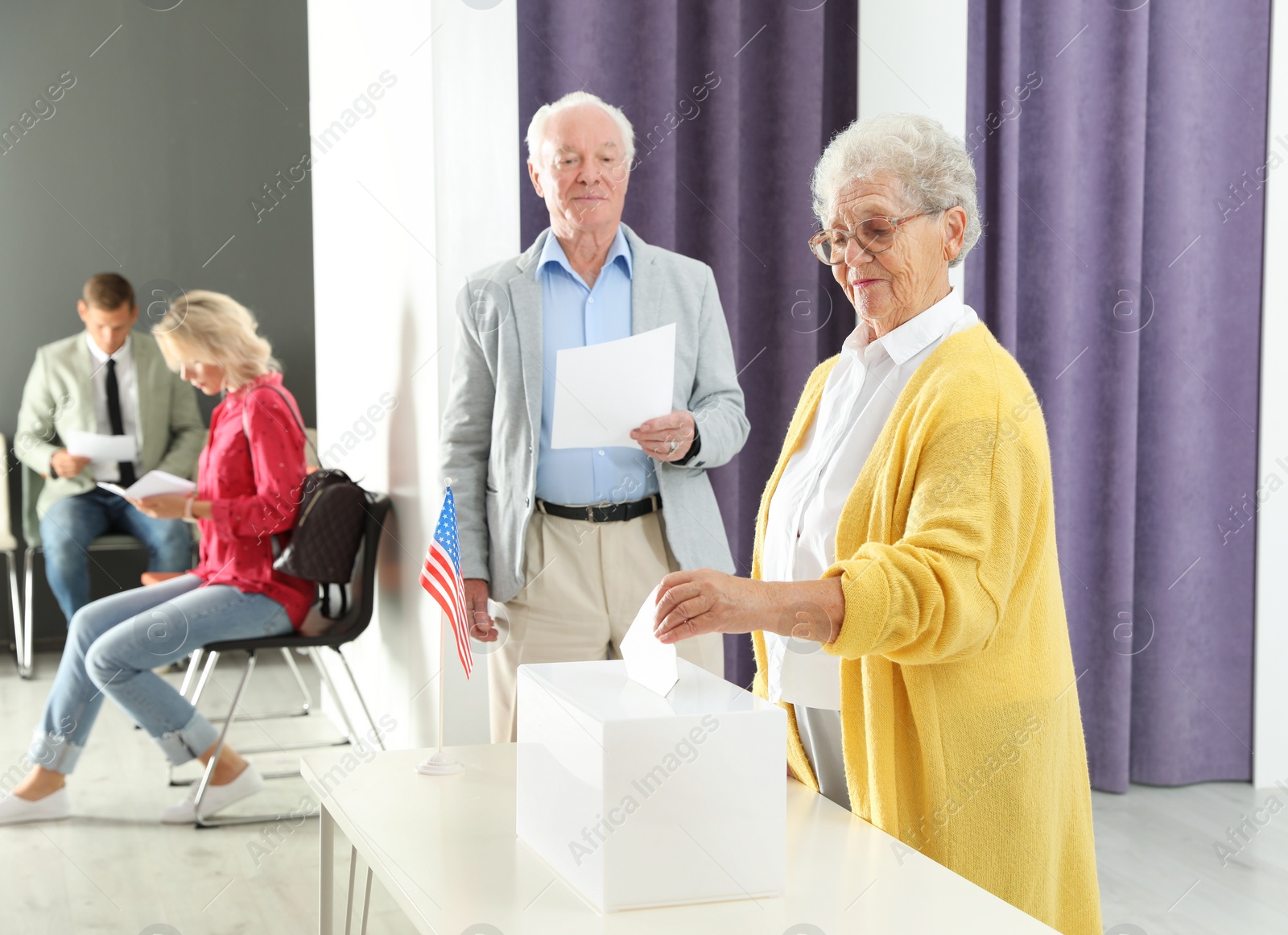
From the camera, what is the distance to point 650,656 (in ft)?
3.88

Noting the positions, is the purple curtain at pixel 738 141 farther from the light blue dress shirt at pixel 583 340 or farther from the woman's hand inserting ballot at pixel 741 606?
the woman's hand inserting ballot at pixel 741 606

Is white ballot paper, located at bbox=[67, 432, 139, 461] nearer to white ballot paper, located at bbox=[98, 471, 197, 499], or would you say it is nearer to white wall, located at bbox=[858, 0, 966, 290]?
white ballot paper, located at bbox=[98, 471, 197, 499]

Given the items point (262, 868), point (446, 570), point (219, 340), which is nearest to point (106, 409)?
point (219, 340)

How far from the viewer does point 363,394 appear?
3.74m

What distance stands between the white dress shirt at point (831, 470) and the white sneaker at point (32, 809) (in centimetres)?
242

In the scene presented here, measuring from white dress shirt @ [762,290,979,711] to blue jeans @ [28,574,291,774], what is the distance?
2.02 m

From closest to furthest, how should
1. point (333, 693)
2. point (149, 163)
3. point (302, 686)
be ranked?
point (333, 693) → point (302, 686) → point (149, 163)

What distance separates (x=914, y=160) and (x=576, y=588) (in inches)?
44.2

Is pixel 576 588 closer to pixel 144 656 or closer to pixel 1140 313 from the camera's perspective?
pixel 144 656

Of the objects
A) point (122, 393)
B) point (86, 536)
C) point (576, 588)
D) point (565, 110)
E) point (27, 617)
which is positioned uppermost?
point (565, 110)

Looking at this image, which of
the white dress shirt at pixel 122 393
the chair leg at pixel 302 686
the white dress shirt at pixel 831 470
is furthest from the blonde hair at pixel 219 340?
the white dress shirt at pixel 831 470

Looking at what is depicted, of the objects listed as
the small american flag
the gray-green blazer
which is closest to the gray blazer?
the small american flag

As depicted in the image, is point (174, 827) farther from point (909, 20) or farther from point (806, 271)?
point (909, 20)

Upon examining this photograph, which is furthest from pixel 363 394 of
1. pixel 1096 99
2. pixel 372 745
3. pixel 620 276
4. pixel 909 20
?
pixel 1096 99
